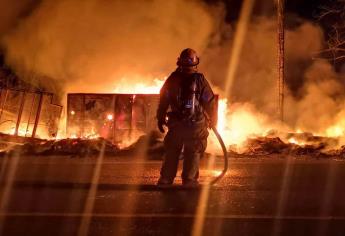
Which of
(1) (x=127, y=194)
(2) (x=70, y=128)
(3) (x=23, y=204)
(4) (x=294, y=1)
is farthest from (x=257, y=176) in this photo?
(4) (x=294, y=1)

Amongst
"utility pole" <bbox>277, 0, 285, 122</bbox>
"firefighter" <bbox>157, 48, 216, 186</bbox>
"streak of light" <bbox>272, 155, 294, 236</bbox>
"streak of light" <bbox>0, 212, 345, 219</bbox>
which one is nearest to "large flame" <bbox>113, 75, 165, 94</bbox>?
"utility pole" <bbox>277, 0, 285, 122</bbox>

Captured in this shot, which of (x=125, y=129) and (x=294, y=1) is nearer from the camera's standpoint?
(x=125, y=129)

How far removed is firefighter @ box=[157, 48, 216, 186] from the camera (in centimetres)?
595

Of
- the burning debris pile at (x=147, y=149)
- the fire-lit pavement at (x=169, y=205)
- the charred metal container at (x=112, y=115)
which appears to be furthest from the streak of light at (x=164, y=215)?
the charred metal container at (x=112, y=115)

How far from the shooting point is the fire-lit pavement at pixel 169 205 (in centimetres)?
430

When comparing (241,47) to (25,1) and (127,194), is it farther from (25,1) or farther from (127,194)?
(127,194)

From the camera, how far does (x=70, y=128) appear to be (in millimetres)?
15938

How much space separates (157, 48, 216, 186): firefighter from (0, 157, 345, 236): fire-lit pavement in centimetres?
36

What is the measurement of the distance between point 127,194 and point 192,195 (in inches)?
28.1

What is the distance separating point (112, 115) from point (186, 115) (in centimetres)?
985

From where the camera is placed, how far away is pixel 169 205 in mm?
5117

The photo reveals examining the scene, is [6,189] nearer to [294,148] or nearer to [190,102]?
[190,102]

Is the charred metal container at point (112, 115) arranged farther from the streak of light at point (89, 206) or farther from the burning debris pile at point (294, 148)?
the streak of light at point (89, 206)

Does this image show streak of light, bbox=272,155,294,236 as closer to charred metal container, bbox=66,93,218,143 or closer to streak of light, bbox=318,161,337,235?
streak of light, bbox=318,161,337,235
